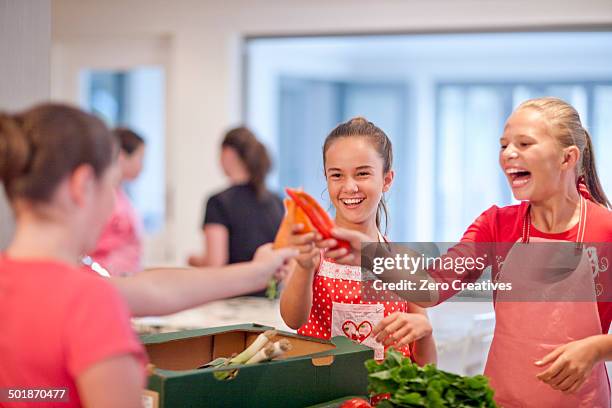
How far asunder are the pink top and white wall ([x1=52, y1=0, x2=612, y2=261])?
4.24 ft

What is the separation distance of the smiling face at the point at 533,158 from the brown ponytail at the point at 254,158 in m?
1.92

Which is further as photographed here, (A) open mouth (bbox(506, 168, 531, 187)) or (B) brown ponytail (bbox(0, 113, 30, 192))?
(A) open mouth (bbox(506, 168, 531, 187))

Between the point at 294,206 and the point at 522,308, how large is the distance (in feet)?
1.71

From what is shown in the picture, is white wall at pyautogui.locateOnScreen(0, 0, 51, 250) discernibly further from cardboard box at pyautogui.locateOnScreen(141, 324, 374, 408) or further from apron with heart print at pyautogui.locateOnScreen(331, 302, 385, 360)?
apron with heart print at pyautogui.locateOnScreen(331, 302, 385, 360)

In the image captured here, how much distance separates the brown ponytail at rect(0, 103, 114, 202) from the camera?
91 centimetres

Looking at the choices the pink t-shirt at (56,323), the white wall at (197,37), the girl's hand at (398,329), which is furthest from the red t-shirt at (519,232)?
the white wall at (197,37)

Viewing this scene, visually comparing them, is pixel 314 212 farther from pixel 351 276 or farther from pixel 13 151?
pixel 13 151

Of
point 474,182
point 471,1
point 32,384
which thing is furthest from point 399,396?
point 474,182

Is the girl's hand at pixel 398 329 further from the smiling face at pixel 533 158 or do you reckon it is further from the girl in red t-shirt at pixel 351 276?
the smiling face at pixel 533 158

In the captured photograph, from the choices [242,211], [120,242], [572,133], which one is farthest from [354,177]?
[120,242]

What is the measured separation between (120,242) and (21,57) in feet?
6.38

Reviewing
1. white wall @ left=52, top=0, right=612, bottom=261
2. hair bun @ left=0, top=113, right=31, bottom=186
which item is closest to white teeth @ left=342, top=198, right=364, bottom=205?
hair bun @ left=0, top=113, right=31, bottom=186

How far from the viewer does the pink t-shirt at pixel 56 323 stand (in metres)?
0.90

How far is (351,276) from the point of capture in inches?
63.7
